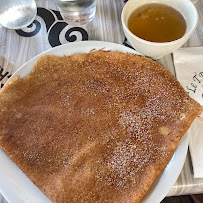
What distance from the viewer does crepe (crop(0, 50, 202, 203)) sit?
0.77 meters

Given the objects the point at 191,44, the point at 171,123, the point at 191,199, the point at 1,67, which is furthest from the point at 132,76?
the point at 191,199

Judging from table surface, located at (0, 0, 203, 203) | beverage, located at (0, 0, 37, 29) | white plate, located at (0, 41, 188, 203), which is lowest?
white plate, located at (0, 41, 188, 203)

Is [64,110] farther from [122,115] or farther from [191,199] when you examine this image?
[191,199]

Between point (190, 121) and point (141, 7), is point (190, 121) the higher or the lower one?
the lower one

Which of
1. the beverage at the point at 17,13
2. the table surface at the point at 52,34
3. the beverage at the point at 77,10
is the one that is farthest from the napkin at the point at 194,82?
the beverage at the point at 17,13

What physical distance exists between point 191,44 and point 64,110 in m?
0.59

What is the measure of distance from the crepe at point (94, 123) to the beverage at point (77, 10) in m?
0.24

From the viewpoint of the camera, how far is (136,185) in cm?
76

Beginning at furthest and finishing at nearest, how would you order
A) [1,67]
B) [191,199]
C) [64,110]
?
[191,199] → [1,67] → [64,110]

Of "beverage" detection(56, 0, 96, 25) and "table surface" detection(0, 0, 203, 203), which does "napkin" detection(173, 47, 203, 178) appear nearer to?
"table surface" detection(0, 0, 203, 203)

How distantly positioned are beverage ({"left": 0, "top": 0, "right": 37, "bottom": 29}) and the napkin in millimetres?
631

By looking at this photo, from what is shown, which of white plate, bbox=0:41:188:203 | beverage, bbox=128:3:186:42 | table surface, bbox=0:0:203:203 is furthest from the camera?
table surface, bbox=0:0:203:203

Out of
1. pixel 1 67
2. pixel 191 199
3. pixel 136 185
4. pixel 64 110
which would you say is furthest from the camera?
pixel 191 199

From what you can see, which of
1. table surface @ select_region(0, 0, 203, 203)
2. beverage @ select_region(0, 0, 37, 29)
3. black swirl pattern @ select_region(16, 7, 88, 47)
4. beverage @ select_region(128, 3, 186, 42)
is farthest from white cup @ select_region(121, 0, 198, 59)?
beverage @ select_region(0, 0, 37, 29)
